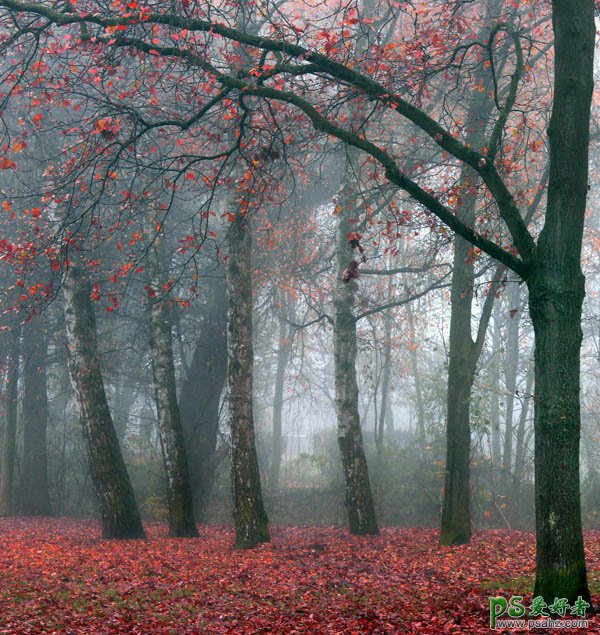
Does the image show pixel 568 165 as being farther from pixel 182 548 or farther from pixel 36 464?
pixel 36 464

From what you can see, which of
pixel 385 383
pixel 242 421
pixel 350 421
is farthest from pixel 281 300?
pixel 242 421

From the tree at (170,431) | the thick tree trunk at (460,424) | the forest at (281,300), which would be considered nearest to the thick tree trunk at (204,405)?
the forest at (281,300)

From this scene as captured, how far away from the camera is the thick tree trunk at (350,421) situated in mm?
13430

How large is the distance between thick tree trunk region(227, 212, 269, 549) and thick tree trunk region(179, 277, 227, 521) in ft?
16.0

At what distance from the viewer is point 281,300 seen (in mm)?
20297

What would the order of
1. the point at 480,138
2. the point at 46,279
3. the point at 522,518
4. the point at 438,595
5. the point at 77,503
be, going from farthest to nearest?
the point at 77,503 → the point at 522,518 → the point at 46,279 → the point at 480,138 → the point at 438,595

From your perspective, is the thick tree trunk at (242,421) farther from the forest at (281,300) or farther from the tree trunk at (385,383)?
the tree trunk at (385,383)

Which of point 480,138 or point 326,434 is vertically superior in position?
point 480,138

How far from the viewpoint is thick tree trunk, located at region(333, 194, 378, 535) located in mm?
13430

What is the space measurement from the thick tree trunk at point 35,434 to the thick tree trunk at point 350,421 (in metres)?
8.80

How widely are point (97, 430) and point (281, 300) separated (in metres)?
8.45

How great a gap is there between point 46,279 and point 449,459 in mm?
10375

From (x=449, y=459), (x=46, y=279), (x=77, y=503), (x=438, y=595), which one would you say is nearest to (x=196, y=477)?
(x=77, y=503)

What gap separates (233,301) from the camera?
1215cm
